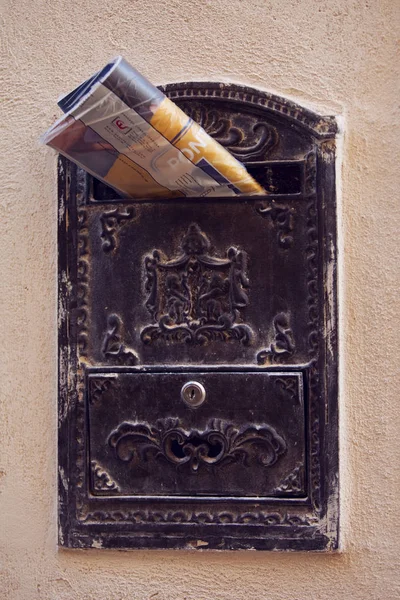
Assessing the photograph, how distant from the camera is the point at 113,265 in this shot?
3.76 ft

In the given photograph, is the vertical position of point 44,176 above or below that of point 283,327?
above

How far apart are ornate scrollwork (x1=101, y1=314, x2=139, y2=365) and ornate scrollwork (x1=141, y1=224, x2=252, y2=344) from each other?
0.04 meters

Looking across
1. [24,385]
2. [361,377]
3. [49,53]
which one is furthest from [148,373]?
[49,53]

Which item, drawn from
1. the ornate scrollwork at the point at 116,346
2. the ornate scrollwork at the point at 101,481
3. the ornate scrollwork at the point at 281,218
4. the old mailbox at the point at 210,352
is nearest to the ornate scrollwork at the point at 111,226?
the old mailbox at the point at 210,352

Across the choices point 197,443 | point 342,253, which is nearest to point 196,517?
point 197,443

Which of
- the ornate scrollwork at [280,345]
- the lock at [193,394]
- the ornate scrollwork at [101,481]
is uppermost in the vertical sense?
the ornate scrollwork at [280,345]

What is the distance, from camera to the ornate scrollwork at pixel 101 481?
1134 millimetres

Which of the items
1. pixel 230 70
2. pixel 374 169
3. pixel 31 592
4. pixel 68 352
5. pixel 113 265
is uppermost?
pixel 230 70

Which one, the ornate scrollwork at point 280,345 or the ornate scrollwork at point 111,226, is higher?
the ornate scrollwork at point 111,226

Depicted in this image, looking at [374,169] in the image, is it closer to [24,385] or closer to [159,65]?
[159,65]

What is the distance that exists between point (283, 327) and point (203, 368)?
5.6 inches

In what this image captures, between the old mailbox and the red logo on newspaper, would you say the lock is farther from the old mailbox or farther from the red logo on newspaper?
the red logo on newspaper

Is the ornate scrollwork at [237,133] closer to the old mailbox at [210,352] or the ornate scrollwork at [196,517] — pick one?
the old mailbox at [210,352]

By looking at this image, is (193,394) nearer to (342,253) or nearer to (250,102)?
(342,253)
